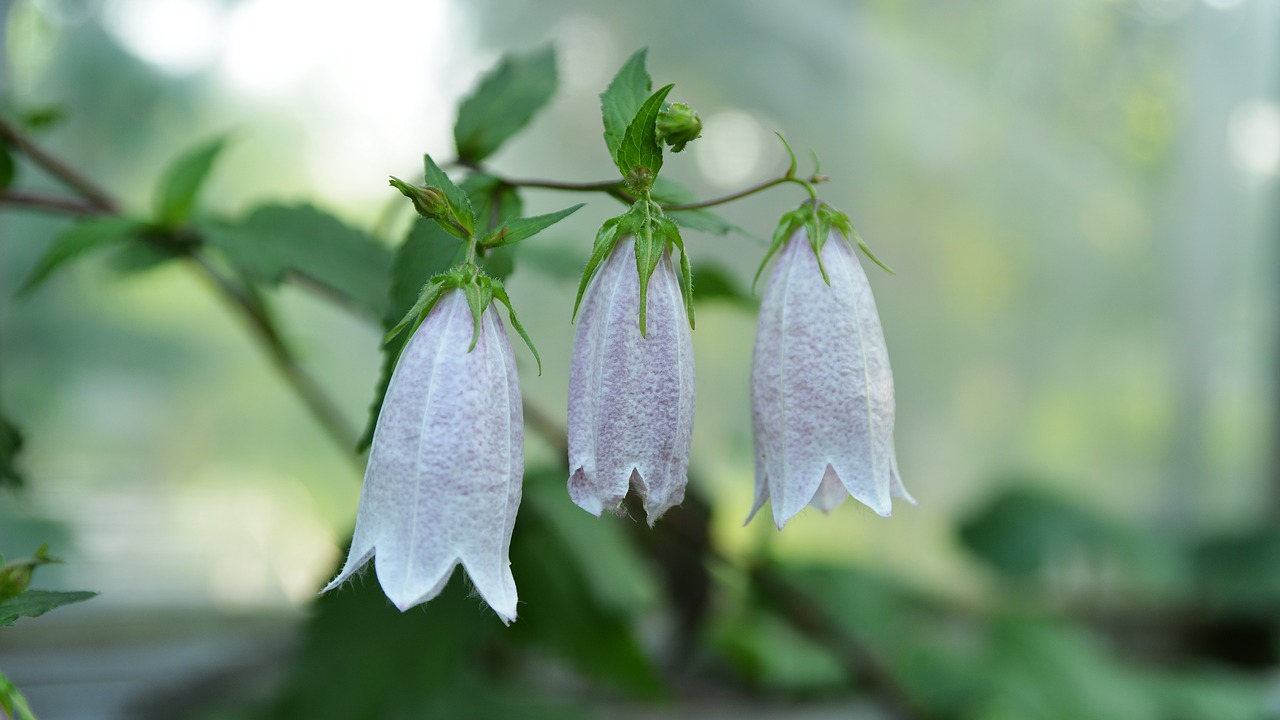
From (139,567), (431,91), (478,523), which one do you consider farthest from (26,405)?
(478,523)

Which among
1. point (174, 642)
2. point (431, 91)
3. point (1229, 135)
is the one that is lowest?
point (174, 642)

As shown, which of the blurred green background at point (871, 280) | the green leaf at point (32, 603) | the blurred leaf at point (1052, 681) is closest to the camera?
the green leaf at point (32, 603)

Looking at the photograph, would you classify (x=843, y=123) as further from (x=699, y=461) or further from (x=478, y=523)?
(x=478, y=523)

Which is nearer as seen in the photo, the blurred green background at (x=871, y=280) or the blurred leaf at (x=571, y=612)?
the blurred leaf at (x=571, y=612)

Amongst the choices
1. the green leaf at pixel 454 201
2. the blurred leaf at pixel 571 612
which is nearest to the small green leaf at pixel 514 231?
the green leaf at pixel 454 201

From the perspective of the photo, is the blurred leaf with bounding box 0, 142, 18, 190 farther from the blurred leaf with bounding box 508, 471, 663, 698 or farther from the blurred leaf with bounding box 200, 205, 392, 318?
the blurred leaf with bounding box 508, 471, 663, 698

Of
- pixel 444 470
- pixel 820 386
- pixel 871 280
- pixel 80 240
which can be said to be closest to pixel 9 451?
pixel 80 240

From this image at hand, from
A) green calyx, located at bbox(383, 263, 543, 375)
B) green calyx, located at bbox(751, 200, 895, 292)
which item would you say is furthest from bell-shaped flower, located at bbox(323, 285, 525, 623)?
green calyx, located at bbox(751, 200, 895, 292)

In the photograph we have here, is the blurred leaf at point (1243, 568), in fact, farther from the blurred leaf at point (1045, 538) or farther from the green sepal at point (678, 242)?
the green sepal at point (678, 242)
